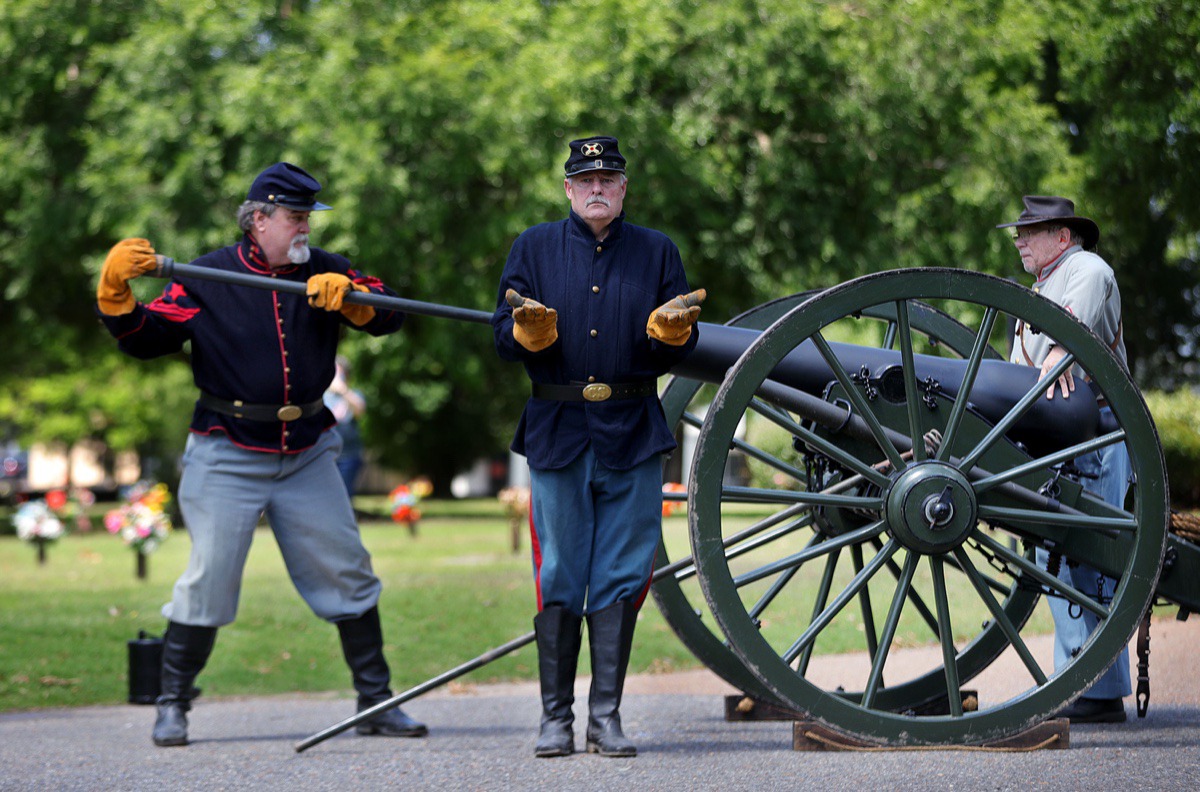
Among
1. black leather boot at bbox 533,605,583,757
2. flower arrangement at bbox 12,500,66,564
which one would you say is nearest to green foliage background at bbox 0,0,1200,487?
flower arrangement at bbox 12,500,66,564

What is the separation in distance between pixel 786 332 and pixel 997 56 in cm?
1148

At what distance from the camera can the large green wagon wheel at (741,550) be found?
197 inches

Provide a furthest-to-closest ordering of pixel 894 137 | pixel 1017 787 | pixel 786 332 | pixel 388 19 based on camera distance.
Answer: pixel 388 19
pixel 894 137
pixel 786 332
pixel 1017 787

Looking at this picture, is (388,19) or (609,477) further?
(388,19)

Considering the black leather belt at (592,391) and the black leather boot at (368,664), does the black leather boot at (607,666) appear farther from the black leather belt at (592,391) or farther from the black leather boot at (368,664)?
the black leather boot at (368,664)

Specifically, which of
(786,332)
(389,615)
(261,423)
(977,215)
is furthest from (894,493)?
(977,215)

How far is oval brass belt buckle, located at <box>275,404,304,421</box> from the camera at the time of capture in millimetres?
5121

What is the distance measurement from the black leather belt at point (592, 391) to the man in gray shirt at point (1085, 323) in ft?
4.33

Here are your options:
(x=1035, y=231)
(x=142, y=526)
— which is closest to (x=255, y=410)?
(x=1035, y=231)

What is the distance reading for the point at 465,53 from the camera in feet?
54.5

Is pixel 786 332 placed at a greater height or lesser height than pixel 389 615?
greater

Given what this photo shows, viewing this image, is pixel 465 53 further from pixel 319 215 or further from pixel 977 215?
pixel 977 215

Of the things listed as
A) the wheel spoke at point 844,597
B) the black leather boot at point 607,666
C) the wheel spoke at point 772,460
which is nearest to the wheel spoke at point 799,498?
the wheel spoke at point 844,597

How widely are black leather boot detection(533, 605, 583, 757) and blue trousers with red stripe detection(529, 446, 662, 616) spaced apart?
4 centimetres
